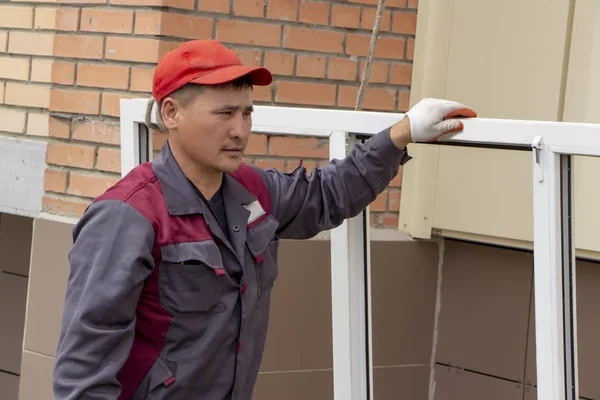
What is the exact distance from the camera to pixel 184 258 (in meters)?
2.26

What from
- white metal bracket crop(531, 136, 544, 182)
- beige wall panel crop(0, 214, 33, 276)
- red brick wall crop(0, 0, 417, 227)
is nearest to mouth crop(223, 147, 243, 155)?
white metal bracket crop(531, 136, 544, 182)

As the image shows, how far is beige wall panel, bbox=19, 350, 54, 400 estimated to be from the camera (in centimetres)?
381

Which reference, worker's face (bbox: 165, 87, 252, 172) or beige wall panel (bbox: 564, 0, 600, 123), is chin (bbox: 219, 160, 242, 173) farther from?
beige wall panel (bbox: 564, 0, 600, 123)

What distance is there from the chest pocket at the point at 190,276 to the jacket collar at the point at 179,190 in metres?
0.09

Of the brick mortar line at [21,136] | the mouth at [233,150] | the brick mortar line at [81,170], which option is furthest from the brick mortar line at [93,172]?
the mouth at [233,150]

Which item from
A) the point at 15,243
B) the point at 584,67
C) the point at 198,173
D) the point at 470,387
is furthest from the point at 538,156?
the point at 15,243

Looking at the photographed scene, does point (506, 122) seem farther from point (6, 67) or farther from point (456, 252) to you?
point (6, 67)

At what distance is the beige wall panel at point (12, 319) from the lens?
15.4 feet

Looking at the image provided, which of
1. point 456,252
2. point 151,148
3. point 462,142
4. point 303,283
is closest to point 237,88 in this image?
point 462,142

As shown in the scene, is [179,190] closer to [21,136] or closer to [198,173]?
[198,173]

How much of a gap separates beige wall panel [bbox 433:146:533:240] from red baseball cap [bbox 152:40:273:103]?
1.49m

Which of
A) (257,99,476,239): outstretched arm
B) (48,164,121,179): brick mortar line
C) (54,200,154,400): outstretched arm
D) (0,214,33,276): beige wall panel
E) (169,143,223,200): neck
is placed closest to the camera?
(54,200,154,400): outstretched arm

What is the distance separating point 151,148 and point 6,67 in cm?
118

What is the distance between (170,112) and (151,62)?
117 cm
